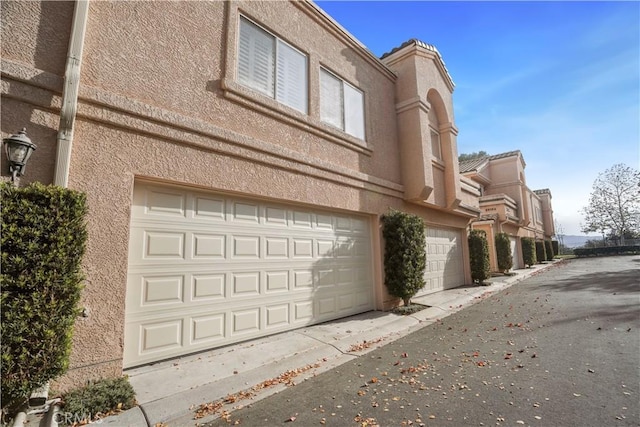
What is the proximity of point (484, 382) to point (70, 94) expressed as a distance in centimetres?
626

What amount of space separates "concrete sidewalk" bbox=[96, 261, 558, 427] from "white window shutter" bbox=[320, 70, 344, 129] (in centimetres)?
490

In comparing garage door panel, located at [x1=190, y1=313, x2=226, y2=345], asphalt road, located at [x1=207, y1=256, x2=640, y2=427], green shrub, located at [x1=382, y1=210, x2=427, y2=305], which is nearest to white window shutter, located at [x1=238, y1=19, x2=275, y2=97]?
garage door panel, located at [x1=190, y1=313, x2=226, y2=345]

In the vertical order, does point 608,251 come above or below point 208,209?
below

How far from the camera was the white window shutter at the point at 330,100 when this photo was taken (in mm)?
7418

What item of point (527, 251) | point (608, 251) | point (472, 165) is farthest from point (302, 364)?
point (608, 251)

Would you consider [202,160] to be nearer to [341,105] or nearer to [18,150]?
[18,150]

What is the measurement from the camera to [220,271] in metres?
Result: 5.03

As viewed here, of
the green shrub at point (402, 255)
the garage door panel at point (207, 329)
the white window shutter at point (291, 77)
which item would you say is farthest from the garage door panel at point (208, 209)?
the green shrub at point (402, 255)

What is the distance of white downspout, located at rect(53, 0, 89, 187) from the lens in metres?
3.44

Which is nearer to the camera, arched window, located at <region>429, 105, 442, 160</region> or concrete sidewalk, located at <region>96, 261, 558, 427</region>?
concrete sidewalk, located at <region>96, 261, 558, 427</region>

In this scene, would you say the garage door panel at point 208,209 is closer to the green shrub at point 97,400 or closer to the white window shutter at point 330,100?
the green shrub at point 97,400

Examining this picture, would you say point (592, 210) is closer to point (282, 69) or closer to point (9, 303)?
point (282, 69)

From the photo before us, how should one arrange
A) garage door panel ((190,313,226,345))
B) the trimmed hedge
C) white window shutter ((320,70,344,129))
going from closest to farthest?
garage door panel ((190,313,226,345)), white window shutter ((320,70,344,129)), the trimmed hedge

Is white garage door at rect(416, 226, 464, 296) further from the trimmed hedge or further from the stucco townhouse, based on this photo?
the trimmed hedge
